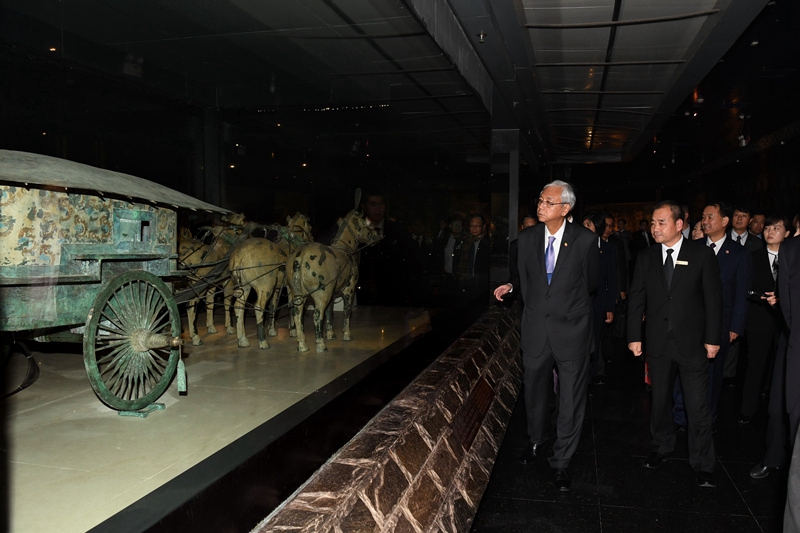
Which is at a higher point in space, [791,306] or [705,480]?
[791,306]

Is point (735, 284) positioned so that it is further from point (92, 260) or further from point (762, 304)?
point (92, 260)

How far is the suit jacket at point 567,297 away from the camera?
14.1 ft

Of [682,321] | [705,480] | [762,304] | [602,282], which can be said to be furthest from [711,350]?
[602,282]

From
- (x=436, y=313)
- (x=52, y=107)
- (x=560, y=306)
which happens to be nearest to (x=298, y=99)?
(x=52, y=107)

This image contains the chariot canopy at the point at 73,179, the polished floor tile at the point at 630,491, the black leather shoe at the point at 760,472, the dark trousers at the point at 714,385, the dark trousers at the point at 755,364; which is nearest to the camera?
the chariot canopy at the point at 73,179

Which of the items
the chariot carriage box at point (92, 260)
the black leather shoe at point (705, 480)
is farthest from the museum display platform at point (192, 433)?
the black leather shoe at point (705, 480)

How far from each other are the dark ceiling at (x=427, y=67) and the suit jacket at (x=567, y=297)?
1700mm

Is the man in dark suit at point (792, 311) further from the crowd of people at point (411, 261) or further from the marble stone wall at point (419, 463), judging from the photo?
the crowd of people at point (411, 261)

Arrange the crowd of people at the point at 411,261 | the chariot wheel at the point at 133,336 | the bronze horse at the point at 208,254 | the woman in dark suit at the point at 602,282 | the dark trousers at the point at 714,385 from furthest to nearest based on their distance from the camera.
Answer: the woman in dark suit at the point at 602,282 → the crowd of people at the point at 411,261 → the dark trousers at the point at 714,385 → the bronze horse at the point at 208,254 → the chariot wheel at the point at 133,336

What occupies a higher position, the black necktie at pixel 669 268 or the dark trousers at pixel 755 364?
the black necktie at pixel 669 268

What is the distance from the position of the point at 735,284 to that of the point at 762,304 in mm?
458

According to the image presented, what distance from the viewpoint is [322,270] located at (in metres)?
5.52

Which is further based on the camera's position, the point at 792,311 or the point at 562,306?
the point at 562,306

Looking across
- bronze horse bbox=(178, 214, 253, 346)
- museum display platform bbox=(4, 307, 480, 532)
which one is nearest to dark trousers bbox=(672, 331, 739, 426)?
museum display platform bbox=(4, 307, 480, 532)
